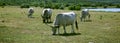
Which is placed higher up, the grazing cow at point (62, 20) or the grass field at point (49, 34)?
the grazing cow at point (62, 20)

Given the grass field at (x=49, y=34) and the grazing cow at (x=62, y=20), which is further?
the grazing cow at (x=62, y=20)

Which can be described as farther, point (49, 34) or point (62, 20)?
point (62, 20)

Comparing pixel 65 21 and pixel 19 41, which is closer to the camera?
pixel 19 41

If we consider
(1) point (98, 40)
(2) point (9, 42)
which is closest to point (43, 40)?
(2) point (9, 42)

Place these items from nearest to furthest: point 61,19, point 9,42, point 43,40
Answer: point 9,42 → point 43,40 → point 61,19

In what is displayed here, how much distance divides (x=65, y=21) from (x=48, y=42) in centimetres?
478

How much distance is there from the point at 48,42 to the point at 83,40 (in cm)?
256

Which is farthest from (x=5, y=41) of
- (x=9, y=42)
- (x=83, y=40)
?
(x=83, y=40)

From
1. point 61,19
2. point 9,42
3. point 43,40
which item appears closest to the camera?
point 9,42

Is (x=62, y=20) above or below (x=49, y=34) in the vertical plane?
above

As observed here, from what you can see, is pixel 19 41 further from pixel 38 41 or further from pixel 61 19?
pixel 61 19

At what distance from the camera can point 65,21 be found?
22484 millimetres

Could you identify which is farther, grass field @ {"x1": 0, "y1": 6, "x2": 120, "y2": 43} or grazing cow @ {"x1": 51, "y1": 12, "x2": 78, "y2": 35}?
grazing cow @ {"x1": 51, "y1": 12, "x2": 78, "y2": 35}

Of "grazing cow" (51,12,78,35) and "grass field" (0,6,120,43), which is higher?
"grazing cow" (51,12,78,35)
